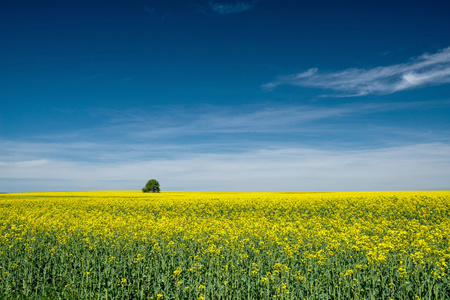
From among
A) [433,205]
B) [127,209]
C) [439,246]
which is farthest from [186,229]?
[433,205]

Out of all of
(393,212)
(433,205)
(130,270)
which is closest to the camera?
(130,270)

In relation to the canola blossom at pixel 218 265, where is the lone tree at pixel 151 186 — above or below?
above

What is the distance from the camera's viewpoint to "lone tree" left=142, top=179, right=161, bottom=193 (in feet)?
249

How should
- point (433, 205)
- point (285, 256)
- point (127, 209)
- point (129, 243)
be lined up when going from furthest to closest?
point (127, 209), point (433, 205), point (129, 243), point (285, 256)

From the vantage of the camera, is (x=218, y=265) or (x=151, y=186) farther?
(x=151, y=186)

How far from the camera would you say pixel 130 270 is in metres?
11.0

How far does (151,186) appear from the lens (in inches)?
2985

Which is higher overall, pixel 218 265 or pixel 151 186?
pixel 151 186

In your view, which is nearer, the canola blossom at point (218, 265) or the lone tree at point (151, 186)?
the canola blossom at point (218, 265)

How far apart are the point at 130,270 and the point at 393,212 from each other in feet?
79.1

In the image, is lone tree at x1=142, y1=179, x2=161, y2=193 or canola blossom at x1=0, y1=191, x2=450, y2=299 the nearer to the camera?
canola blossom at x1=0, y1=191, x2=450, y2=299

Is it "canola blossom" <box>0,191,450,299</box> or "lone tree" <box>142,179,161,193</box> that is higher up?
"lone tree" <box>142,179,161,193</box>

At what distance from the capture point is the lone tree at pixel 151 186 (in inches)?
2987

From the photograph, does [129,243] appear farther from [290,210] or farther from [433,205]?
[433,205]
